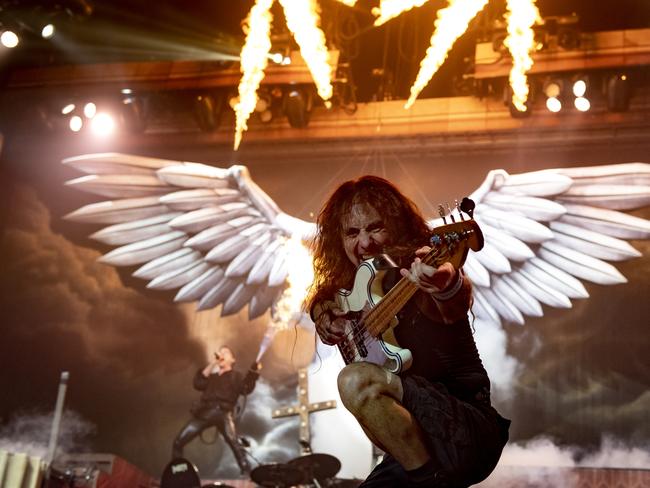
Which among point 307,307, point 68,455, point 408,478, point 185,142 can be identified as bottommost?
point 68,455

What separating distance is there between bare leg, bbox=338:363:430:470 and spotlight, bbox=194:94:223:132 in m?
6.32

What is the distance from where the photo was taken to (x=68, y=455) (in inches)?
296

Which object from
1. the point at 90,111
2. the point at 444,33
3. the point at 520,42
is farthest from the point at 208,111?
the point at 520,42

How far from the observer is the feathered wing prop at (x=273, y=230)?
7477 mm

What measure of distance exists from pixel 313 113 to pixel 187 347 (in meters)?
2.61

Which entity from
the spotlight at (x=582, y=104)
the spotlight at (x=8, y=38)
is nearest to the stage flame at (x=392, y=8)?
the spotlight at (x=582, y=104)

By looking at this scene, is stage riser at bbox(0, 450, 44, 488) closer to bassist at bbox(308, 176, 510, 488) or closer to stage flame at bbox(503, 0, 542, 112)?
bassist at bbox(308, 176, 510, 488)

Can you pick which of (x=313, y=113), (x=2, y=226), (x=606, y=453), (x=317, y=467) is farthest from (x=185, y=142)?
(x=606, y=453)

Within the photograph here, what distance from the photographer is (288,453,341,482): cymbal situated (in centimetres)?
681

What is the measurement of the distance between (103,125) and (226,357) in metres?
2.91

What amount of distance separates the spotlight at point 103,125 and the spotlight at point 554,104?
14.1 feet

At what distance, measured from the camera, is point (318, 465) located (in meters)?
6.84

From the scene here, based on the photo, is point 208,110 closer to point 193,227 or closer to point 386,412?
point 193,227

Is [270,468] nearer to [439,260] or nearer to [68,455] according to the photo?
[68,455]
